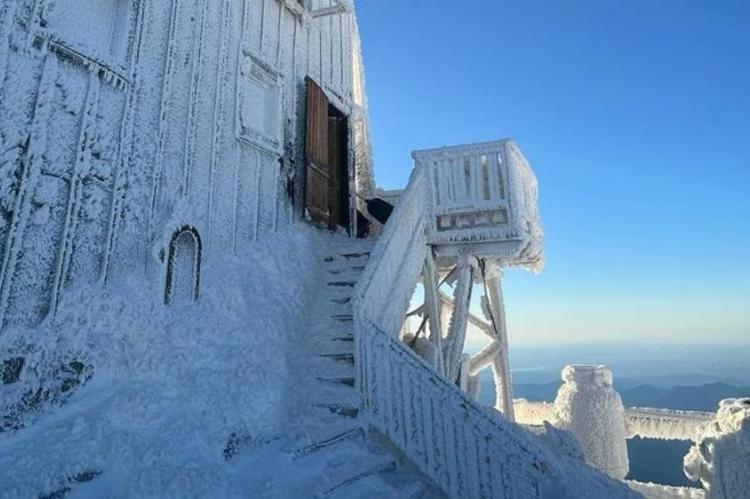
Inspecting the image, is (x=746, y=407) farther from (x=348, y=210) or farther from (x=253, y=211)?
(x=348, y=210)

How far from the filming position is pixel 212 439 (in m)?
3.71

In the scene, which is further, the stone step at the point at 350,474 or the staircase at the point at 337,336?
Answer: the staircase at the point at 337,336

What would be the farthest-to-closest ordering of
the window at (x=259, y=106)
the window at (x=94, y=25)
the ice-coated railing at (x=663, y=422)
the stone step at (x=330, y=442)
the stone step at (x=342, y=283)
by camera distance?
the ice-coated railing at (x=663, y=422)
the window at (x=259, y=106)
the stone step at (x=342, y=283)
the window at (x=94, y=25)
the stone step at (x=330, y=442)

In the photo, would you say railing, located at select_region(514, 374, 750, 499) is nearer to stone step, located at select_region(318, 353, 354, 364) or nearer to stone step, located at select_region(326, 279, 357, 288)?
stone step, located at select_region(318, 353, 354, 364)

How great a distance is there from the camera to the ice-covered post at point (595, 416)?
9.59m

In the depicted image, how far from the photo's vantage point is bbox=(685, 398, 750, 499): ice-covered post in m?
4.98

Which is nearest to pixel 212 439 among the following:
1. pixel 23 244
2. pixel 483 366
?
pixel 23 244

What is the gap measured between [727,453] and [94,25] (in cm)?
839

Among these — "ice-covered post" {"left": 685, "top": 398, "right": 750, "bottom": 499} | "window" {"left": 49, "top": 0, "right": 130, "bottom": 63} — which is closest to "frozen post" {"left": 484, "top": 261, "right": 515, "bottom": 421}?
"ice-covered post" {"left": 685, "top": 398, "right": 750, "bottom": 499}

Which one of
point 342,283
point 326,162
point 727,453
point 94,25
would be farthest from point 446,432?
point 326,162

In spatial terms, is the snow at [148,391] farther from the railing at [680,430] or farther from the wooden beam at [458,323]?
the railing at [680,430]

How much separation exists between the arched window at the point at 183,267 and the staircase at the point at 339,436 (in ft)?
4.89

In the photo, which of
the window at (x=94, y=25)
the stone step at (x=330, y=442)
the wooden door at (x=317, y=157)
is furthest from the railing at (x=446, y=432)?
the window at (x=94, y=25)

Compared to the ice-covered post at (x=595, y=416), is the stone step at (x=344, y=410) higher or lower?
higher
